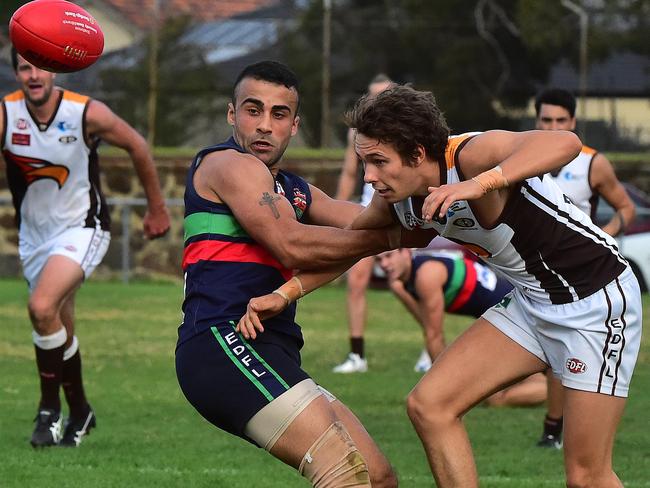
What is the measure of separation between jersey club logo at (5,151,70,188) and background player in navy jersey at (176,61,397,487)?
3275 millimetres

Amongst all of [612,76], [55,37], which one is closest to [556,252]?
[55,37]

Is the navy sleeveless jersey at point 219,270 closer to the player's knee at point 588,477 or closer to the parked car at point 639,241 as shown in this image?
the player's knee at point 588,477

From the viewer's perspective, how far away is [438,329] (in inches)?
392

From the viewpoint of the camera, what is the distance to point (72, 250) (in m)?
8.20

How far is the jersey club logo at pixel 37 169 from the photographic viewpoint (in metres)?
8.31

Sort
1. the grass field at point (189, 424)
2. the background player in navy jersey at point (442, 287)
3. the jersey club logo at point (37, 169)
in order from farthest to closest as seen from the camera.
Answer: the background player in navy jersey at point (442, 287) < the jersey club logo at point (37, 169) < the grass field at point (189, 424)

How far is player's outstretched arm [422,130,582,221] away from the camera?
15.8ft

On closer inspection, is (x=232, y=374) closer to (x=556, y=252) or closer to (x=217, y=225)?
(x=217, y=225)

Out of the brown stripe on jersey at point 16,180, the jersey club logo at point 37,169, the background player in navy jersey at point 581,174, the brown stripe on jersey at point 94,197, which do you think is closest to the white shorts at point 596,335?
the background player in navy jersey at point 581,174

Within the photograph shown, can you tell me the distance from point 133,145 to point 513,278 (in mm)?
3431

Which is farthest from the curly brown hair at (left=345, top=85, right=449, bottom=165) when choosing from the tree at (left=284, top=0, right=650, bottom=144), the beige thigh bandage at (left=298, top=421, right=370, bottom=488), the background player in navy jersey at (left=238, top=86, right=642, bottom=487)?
the tree at (left=284, top=0, right=650, bottom=144)

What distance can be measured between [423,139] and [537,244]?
73cm

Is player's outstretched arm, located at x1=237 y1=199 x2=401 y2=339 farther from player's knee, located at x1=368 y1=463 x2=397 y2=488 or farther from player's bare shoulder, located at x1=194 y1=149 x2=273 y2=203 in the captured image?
player's knee, located at x1=368 y1=463 x2=397 y2=488

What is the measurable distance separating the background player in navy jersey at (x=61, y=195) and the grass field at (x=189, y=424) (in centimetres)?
45
